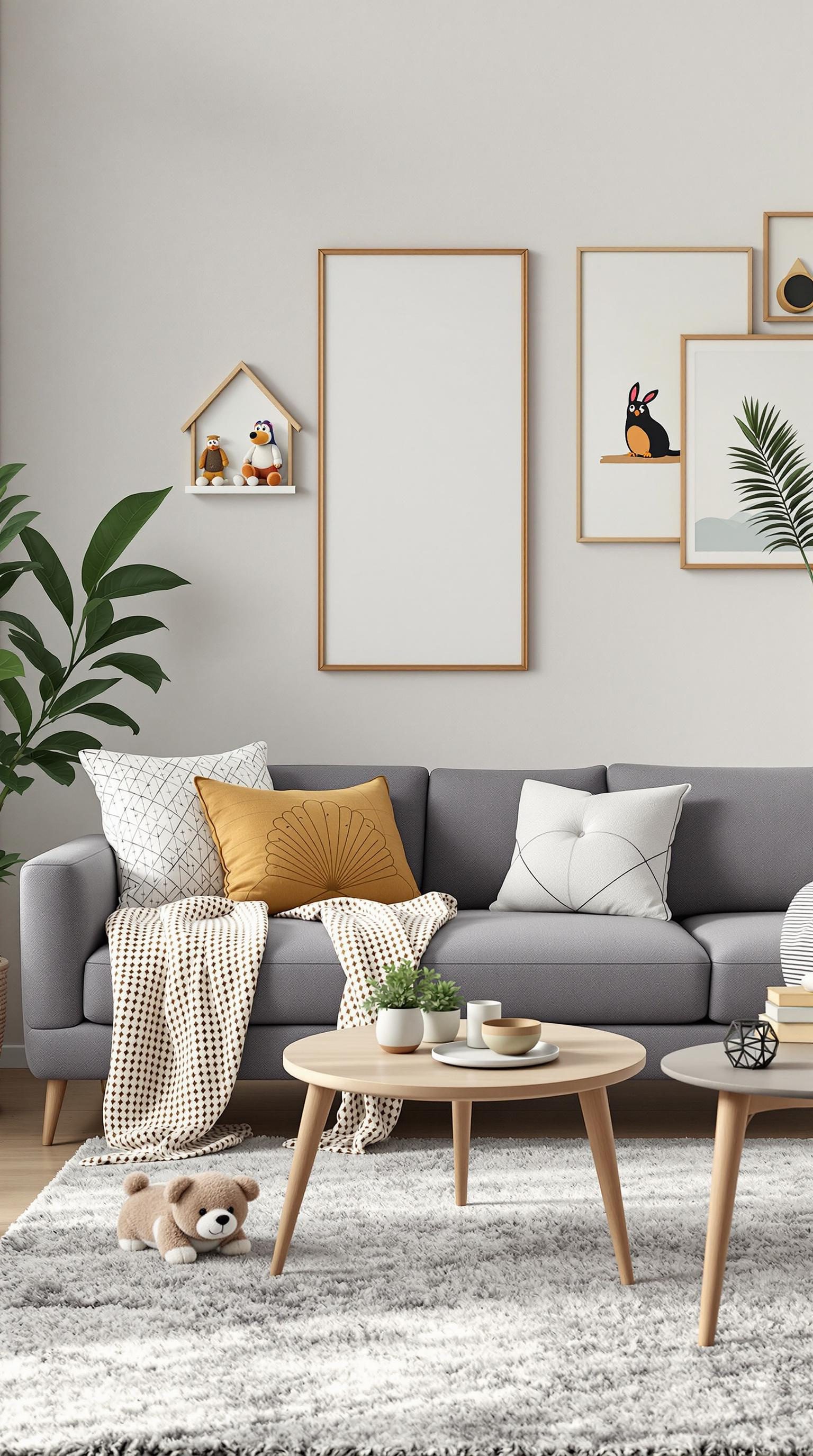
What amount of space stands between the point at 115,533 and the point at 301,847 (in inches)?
39.8

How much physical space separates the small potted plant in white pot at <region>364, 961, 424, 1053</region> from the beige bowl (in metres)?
0.12

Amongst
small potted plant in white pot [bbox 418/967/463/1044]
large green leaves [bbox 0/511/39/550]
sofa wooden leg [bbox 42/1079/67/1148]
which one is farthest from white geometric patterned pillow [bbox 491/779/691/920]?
large green leaves [bbox 0/511/39/550]

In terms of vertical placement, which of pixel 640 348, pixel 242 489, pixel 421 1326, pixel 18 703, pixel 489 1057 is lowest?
pixel 421 1326

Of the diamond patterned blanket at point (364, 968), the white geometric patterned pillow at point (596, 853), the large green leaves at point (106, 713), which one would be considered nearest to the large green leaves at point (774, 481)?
the white geometric patterned pillow at point (596, 853)

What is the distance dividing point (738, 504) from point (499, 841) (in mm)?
1270

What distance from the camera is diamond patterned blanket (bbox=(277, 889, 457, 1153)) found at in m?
2.75

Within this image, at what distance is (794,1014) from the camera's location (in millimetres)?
2021

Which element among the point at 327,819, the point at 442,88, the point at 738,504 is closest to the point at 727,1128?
the point at 327,819

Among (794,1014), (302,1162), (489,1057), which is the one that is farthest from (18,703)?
(794,1014)

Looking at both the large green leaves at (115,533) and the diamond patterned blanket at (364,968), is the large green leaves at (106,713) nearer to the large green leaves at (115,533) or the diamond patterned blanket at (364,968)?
the large green leaves at (115,533)

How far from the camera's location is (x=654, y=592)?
150 inches

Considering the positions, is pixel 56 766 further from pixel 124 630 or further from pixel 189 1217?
pixel 189 1217

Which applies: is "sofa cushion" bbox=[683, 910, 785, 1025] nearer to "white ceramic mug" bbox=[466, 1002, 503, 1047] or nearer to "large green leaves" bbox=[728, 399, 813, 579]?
"white ceramic mug" bbox=[466, 1002, 503, 1047]

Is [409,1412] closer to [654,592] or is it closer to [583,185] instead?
[654,592]
